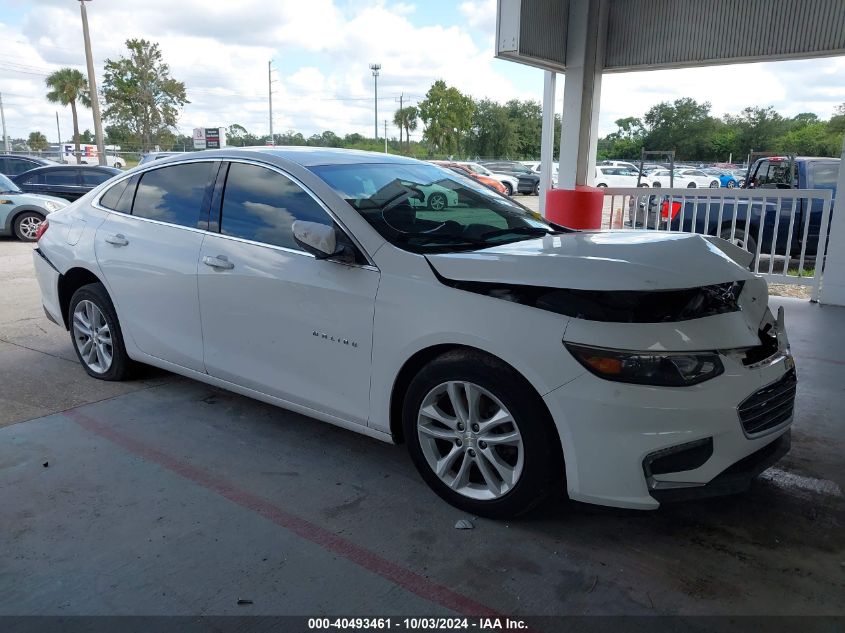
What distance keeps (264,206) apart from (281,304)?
62cm

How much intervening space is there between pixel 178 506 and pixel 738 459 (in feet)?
8.24

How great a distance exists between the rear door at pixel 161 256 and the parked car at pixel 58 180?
41.5 ft

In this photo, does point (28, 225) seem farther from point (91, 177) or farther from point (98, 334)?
point (98, 334)

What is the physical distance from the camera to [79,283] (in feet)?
16.2

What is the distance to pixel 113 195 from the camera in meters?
4.71

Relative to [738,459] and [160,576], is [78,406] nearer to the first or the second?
[160,576]

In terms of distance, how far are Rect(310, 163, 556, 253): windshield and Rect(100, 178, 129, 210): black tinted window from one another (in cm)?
180

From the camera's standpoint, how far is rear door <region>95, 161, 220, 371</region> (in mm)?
4016

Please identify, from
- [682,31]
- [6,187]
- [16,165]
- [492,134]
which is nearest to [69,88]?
[492,134]

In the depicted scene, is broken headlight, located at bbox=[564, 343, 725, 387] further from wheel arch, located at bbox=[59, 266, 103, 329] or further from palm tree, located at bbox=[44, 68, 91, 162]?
palm tree, located at bbox=[44, 68, 91, 162]

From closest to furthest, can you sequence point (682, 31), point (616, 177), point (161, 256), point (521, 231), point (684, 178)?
point (521, 231) < point (161, 256) < point (682, 31) < point (684, 178) < point (616, 177)

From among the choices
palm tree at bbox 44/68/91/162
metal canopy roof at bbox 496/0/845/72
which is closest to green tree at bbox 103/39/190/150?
palm tree at bbox 44/68/91/162

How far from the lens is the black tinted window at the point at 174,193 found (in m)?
4.10

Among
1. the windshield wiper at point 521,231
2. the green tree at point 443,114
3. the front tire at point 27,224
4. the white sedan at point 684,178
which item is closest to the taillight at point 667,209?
the windshield wiper at point 521,231
